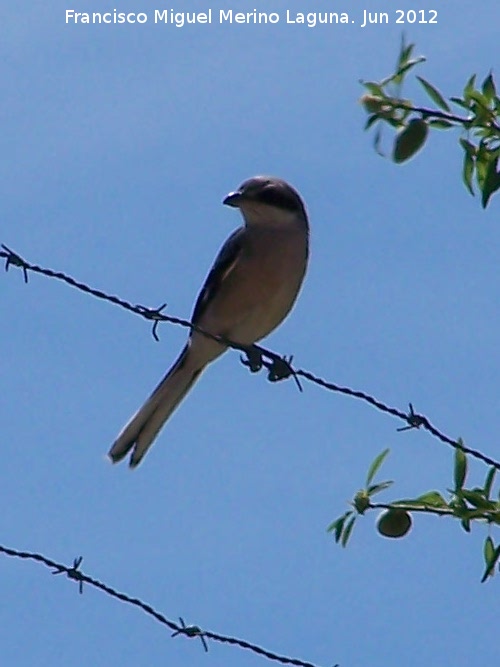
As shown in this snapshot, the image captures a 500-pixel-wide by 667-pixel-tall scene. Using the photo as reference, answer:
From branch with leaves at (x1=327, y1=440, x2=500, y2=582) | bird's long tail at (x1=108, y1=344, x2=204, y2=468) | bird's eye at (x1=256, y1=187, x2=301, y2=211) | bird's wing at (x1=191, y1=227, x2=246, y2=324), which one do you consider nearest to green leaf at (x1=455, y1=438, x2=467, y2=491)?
branch with leaves at (x1=327, y1=440, x2=500, y2=582)

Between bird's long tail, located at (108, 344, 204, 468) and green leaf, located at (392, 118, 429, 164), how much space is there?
257 cm

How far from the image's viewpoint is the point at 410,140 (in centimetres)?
349

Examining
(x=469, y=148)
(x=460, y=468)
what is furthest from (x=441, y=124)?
(x=460, y=468)

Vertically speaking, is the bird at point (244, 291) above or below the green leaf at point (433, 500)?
above

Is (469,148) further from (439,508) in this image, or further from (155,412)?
(155,412)

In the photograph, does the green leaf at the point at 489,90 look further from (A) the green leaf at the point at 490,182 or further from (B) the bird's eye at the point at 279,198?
(B) the bird's eye at the point at 279,198

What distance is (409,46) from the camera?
355 centimetres

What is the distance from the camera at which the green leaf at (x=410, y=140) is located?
11.5 feet

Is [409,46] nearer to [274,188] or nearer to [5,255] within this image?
[5,255]

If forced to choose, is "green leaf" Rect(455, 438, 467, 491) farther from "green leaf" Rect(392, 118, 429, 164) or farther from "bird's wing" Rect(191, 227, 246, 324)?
"bird's wing" Rect(191, 227, 246, 324)

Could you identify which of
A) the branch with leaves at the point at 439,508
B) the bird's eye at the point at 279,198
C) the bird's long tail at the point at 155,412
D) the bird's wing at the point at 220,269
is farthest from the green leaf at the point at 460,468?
the bird's eye at the point at 279,198

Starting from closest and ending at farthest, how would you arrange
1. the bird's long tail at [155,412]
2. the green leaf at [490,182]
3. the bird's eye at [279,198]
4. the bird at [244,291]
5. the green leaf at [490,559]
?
1. the green leaf at [490,559]
2. the green leaf at [490,182]
3. the bird's long tail at [155,412]
4. the bird at [244,291]
5. the bird's eye at [279,198]

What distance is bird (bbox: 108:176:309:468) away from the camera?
19.7 feet

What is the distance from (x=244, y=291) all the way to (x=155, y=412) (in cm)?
69
